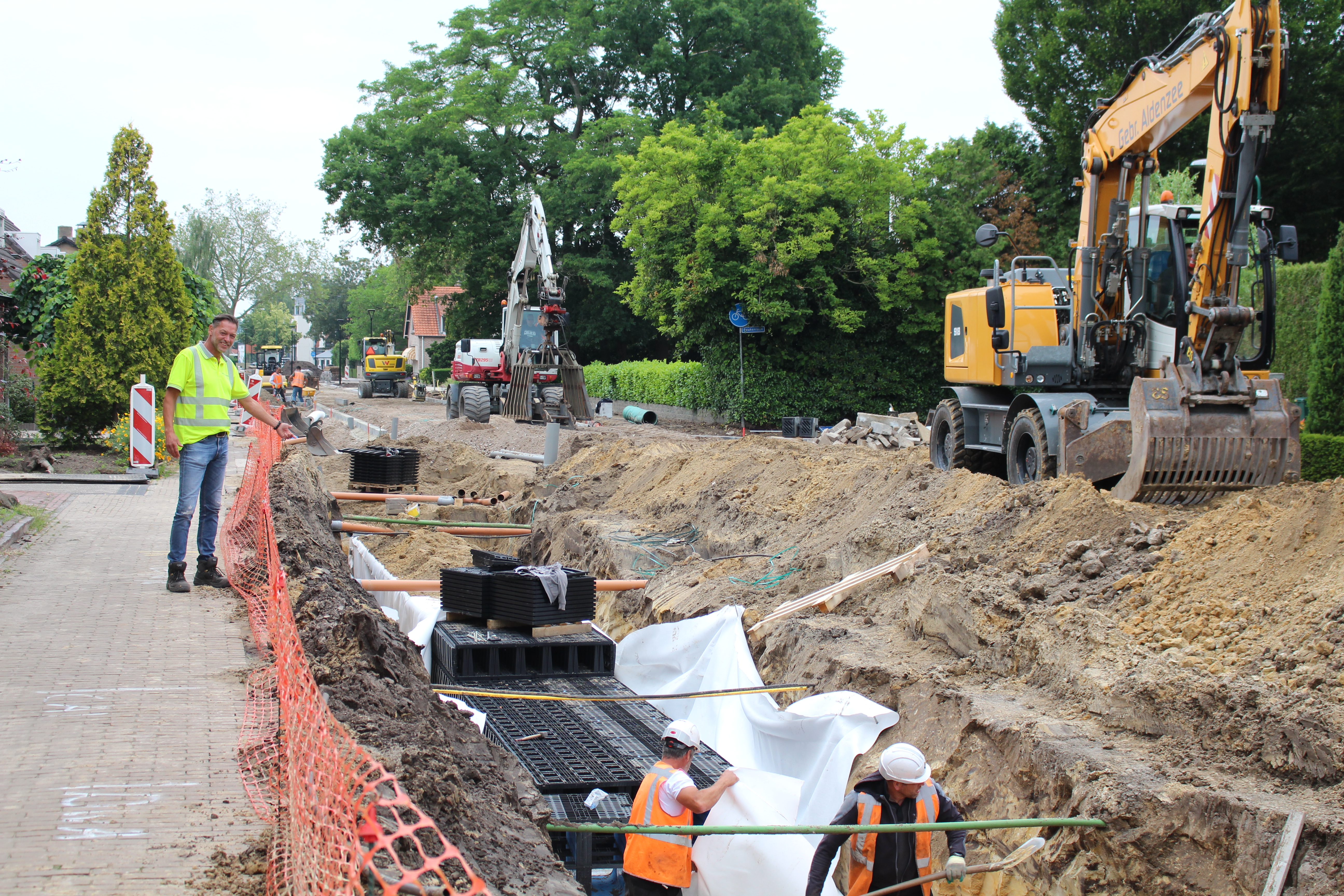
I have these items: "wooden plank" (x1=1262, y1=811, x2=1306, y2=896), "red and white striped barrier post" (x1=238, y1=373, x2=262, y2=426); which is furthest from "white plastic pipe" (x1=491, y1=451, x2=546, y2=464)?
"wooden plank" (x1=1262, y1=811, x2=1306, y2=896)

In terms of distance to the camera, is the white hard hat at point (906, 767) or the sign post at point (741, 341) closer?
the white hard hat at point (906, 767)

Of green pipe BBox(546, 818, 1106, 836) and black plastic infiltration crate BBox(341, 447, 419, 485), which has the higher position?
black plastic infiltration crate BBox(341, 447, 419, 485)

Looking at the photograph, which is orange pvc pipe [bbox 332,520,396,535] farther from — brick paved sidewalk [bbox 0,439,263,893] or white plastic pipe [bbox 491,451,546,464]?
white plastic pipe [bbox 491,451,546,464]

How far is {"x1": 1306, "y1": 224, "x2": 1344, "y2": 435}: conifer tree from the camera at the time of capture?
15055 millimetres

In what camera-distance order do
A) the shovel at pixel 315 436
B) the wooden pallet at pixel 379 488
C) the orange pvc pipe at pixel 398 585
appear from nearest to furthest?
the orange pvc pipe at pixel 398 585, the wooden pallet at pixel 379 488, the shovel at pixel 315 436

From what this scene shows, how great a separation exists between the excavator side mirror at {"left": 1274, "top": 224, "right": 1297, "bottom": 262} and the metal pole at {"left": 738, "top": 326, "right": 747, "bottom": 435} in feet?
57.9

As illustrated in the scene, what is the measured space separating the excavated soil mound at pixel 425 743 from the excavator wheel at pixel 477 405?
19.5 meters

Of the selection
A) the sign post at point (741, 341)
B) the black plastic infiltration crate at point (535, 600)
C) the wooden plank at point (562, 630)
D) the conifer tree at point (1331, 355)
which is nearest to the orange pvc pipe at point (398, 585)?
the black plastic infiltration crate at point (535, 600)

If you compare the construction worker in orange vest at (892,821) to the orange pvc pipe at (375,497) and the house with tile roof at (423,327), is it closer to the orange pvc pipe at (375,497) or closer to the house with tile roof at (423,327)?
the orange pvc pipe at (375,497)

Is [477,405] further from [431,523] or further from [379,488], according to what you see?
[431,523]

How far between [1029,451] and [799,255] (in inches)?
600

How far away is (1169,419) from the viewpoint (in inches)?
332

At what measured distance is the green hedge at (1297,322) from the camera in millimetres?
17797

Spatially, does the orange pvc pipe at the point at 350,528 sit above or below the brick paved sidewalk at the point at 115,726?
below
